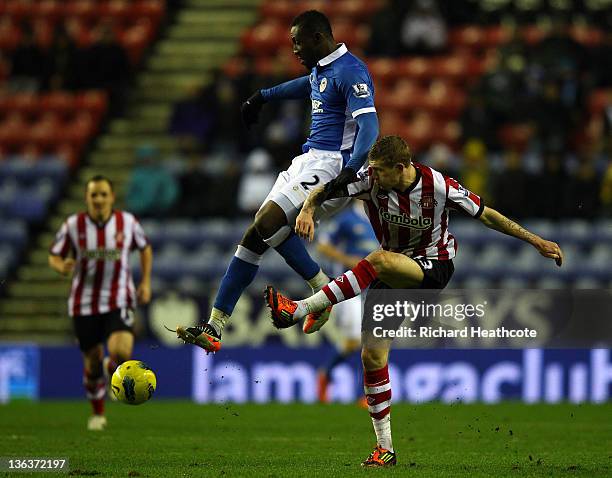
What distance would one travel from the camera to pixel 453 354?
14.0 meters

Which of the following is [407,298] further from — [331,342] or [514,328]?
[331,342]

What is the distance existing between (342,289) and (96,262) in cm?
373

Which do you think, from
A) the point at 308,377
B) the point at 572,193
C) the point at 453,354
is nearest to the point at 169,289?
the point at 308,377

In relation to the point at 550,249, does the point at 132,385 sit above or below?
below

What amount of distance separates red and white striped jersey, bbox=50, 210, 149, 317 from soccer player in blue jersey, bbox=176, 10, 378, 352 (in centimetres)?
255

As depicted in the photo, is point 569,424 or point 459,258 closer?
point 569,424

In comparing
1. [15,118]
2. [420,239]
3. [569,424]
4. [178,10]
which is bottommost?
[569,424]

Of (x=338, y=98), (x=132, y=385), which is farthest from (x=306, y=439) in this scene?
(x=338, y=98)

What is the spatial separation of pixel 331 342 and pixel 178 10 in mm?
8698

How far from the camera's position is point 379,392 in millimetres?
7895

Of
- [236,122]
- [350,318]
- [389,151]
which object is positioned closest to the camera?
[389,151]

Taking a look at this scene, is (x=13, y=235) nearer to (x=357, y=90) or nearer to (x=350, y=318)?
(x=350, y=318)
